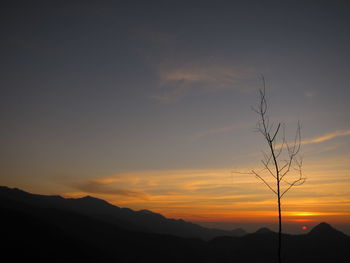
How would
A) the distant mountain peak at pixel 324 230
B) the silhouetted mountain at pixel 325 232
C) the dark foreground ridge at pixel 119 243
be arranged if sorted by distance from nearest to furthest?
the dark foreground ridge at pixel 119 243 < the silhouetted mountain at pixel 325 232 < the distant mountain peak at pixel 324 230

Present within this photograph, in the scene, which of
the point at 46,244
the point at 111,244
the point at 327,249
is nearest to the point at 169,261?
the point at 111,244

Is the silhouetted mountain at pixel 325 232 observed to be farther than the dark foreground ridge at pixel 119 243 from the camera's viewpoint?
Yes

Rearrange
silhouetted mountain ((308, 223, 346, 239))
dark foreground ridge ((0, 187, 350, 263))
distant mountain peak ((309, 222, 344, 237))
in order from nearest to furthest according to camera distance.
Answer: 1. dark foreground ridge ((0, 187, 350, 263))
2. silhouetted mountain ((308, 223, 346, 239))
3. distant mountain peak ((309, 222, 344, 237))

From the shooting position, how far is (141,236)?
135625 mm

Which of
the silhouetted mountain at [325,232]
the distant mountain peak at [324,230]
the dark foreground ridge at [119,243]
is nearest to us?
the dark foreground ridge at [119,243]

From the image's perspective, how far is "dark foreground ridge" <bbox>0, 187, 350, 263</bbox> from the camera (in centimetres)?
6844

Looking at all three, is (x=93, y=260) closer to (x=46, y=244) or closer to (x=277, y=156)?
(x=46, y=244)

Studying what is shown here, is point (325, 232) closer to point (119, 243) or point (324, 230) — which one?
point (324, 230)

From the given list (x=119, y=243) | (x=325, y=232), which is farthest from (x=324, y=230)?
(x=119, y=243)

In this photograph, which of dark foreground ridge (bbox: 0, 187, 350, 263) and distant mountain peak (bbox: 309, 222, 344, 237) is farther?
distant mountain peak (bbox: 309, 222, 344, 237)

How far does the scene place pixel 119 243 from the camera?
123500 millimetres

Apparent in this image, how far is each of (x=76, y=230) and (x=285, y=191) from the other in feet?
399

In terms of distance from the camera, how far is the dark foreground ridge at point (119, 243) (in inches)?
2694

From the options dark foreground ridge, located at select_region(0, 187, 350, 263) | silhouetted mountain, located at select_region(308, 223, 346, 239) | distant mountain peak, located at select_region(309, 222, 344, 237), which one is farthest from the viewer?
distant mountain peak, located at select_region(309, 222, 344, 237)
